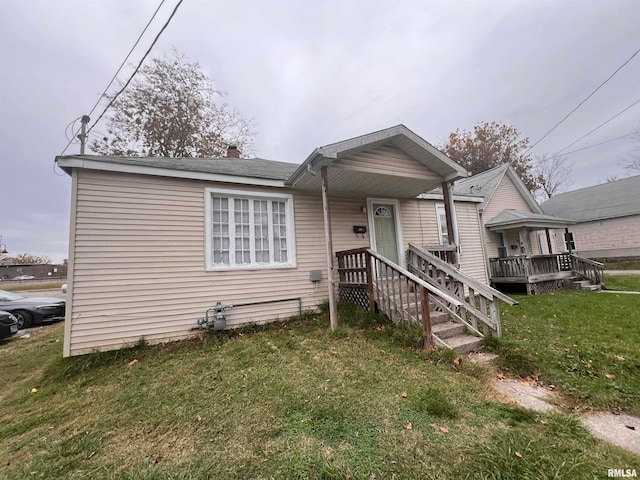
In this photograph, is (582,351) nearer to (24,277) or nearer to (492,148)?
(492,148)

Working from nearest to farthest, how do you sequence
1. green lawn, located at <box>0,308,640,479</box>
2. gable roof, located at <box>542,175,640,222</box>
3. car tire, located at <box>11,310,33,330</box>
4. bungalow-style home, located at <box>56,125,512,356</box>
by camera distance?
green lawn, located at <box>0,308,640,479</box>, bungalow-style home, located at <box>56,125,512,356</box>, car tire, located at <box>11,310,33,330</box>, gable roof, located at <box>542,175,640,222</box>

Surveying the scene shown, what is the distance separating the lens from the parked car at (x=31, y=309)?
7759 mm

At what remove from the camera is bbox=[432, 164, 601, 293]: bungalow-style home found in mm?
9664

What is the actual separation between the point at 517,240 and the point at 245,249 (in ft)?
40.3

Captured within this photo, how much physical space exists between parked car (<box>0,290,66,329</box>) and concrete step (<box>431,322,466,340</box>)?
11.3 meters

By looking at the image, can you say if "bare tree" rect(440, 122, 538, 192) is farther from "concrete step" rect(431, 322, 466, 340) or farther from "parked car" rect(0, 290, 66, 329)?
"parked car" rect(0, 290, 66, 329)

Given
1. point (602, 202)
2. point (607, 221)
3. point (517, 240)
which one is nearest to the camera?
point (517, 240)

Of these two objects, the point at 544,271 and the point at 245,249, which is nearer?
the point at 245,249

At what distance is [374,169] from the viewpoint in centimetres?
531

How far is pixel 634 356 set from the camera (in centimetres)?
351

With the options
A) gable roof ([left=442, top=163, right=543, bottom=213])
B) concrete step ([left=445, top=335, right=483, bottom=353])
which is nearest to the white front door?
concrete step ([left=445, top=335, right=483, bottom=353])

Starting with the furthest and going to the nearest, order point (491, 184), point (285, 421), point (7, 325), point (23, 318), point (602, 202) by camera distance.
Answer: point (602, 202)
point (491, 184)
point (23, 318)
point (7, 325)
point (285, 421)

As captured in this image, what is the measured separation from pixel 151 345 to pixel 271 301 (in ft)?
7.56

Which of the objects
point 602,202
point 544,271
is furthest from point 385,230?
point 602,202
